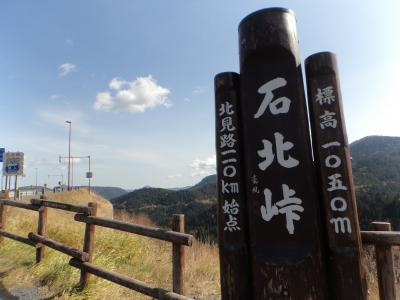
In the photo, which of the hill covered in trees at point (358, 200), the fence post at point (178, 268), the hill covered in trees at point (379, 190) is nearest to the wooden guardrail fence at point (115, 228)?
the fence post at point (178, 268)

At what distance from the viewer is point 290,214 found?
1847mm

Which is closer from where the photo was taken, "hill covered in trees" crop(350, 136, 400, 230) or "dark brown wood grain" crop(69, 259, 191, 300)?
"dark brown wood grain" crop(69, 259, 191, 300)

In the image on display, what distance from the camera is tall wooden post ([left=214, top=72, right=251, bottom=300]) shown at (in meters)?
2.05

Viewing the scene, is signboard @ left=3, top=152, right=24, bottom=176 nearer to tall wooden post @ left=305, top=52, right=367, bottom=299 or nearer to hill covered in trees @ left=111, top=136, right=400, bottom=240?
tall wooden post @ left=305, top=52, right=367, bottom=299

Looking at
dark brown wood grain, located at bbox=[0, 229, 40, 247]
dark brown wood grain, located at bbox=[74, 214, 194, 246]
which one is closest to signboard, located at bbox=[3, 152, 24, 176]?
dark brown wood grain, located at bbox=[0, 229, 40, 247]

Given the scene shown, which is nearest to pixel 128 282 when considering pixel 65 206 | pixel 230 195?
pixel 65 206

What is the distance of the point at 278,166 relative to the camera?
6.27 feet

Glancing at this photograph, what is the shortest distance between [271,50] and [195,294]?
183 inches

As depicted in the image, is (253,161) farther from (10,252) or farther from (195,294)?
(10,252)

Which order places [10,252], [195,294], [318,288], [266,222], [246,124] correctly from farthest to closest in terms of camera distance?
[10,252] < [195,294] < [246,124] < [266,222] < [318,288]

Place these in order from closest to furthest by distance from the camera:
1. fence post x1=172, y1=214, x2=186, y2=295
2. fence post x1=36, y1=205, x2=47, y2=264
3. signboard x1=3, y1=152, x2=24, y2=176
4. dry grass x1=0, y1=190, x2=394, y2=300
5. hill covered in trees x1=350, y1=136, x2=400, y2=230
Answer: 1. fence post x1=172, y1=214, x2=186, y2=295
2. dry grass x1=0, y1=190, x2=394, y2=300
3. fence post x1=36, y1=205, x2=47, y2=264
4. signboard x1=3, y1=152, x2=24, y2=176
5. hill covered in trees x1=350, y1=136, x2=400, y2=230

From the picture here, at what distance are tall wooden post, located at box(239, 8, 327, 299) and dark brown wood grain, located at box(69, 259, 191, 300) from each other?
1692 millimetres

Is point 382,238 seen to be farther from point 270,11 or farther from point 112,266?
point 112,266

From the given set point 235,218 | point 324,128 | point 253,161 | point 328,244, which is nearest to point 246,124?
point 253,161
